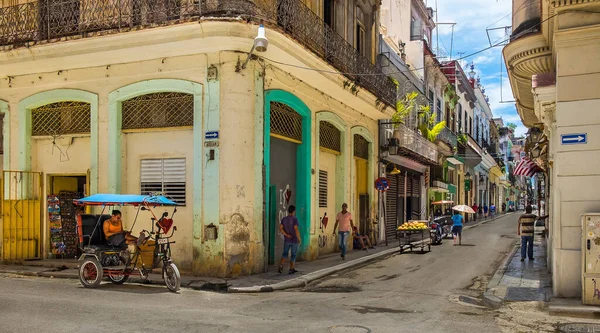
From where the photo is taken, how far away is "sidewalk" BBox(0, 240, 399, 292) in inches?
420

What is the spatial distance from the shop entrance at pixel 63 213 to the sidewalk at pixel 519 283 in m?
9.86

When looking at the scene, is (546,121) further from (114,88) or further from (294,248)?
(114,88)

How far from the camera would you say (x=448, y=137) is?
3459 cm

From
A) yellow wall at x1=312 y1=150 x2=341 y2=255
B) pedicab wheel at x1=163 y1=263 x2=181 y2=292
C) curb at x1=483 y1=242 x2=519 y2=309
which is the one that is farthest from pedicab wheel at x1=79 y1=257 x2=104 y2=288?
yellow wall at x1=312 y1=150 x2=341 y2=255

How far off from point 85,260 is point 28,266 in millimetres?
3881

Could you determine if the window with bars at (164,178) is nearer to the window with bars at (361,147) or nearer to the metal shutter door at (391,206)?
the window with bars at (361,147)

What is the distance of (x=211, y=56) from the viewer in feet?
39.6

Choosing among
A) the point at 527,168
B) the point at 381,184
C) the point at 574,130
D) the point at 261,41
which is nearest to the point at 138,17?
the point at 261,41

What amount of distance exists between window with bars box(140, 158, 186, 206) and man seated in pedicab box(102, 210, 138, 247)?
1.96 meters

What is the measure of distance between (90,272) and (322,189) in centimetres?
839

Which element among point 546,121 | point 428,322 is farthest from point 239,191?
point 546,121

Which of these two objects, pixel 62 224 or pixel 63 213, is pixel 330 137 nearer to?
pixel 63 213

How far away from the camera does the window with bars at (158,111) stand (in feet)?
41.2

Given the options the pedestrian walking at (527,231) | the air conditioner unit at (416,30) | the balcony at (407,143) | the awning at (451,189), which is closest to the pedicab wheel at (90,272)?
the pedestrian walking at (527,231)
